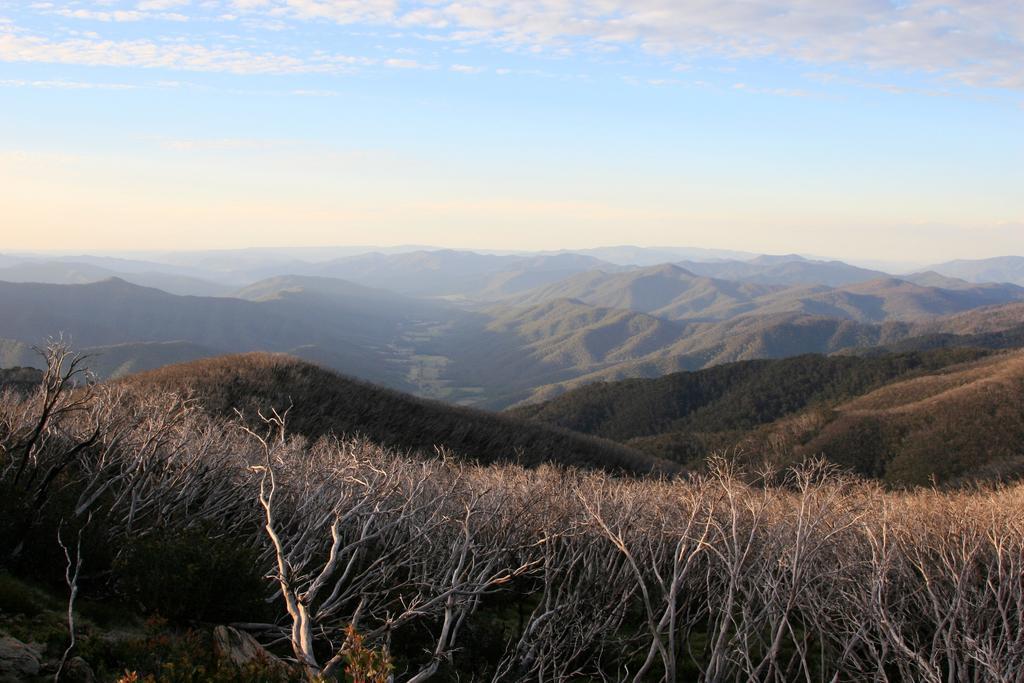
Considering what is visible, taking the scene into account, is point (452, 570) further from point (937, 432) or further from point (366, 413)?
point (937, 432)

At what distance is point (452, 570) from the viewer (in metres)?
14.9

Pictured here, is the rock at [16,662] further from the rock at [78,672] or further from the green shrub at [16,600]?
the green shrub at [16,600]

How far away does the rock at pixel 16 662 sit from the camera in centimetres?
755

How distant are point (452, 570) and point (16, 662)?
8.36 m

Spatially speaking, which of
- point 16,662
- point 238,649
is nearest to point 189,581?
point 238,649

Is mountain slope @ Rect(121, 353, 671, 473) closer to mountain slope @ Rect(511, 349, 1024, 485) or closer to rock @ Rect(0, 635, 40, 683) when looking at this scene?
mountain slope @ Rect(511, 349, 1024, 485)

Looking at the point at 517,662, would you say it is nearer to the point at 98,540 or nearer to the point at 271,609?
the point at 271,609

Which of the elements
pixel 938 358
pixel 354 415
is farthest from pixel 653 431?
pixel 354 415

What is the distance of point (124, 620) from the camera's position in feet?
33.9

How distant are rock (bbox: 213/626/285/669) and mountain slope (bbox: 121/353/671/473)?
43.7 m

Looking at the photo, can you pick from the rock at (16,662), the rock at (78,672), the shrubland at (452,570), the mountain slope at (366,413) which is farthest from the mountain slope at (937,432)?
the rock at (16,662)

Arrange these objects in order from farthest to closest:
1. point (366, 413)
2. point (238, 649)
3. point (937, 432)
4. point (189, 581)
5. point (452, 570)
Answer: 1. point (937, 432)
2. point (366, 413)
3. point (452, 570)
4. point (189, 581)
5. point (238, 649)

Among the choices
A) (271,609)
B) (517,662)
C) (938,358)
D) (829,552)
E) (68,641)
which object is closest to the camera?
(68,641)

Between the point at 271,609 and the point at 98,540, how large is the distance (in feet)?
10.4
